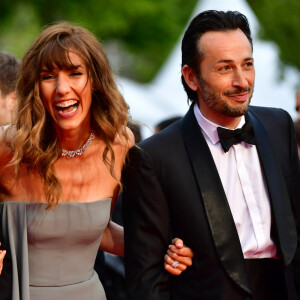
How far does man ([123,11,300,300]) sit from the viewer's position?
356 centimetres

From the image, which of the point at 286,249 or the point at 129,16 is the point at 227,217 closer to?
the point at 286,249

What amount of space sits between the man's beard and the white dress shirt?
4.7 inches

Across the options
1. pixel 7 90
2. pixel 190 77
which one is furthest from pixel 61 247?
pixel 7 90

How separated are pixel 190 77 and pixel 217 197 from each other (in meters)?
0.76

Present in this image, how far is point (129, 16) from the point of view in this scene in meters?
29.2

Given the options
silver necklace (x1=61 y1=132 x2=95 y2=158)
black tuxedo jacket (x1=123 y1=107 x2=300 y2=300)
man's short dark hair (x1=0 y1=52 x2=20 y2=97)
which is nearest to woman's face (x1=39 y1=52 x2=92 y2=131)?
silver necklace (x1=61 y1=132 x2=95 y2=158)

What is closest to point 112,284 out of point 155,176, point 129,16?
point 155,176

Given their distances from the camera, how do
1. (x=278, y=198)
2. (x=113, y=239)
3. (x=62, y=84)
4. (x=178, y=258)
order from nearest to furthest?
(x=178, y=258) → (x=278, y=198) → (x=62, y=84) → (x=113, y=239)

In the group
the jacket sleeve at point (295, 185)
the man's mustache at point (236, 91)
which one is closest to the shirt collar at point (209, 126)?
the man's mustache at point (236, 91)

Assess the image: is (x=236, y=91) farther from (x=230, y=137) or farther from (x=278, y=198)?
(x=278, y=198)

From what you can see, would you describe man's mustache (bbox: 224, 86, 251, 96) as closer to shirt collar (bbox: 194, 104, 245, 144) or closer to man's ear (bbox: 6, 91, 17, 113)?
shirt collar (bbox: 194, 104, 245, 144)

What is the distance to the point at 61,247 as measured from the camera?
3938mm

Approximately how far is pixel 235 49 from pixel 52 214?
1375 millimetres

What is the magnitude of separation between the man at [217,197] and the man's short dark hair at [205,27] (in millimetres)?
10
